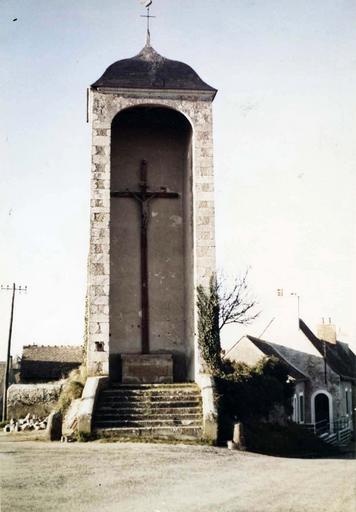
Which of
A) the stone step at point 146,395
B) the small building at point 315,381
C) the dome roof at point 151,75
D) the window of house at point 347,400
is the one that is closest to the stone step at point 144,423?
the stone step at point 146,395

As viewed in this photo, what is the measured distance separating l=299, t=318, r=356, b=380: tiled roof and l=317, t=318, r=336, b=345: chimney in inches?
11.5

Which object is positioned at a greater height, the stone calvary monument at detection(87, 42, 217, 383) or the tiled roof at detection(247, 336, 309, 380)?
the stone calvary monument at detection(87, 42, 217, 383)

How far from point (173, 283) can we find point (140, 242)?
1431 mm

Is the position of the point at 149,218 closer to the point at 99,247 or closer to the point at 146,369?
the point at 99,247

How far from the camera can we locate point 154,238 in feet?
53.2

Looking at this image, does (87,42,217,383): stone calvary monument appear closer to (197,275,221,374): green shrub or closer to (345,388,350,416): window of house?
(197,275,221,374): green shrub

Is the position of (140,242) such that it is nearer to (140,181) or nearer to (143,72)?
(140,181)

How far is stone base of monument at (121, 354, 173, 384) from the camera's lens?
14773mm

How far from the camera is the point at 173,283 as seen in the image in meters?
16.1

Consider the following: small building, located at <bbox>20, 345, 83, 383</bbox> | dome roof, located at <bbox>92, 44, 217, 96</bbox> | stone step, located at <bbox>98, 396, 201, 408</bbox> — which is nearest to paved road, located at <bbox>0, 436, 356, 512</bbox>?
stone step, located at <bbox>98, 396, 201, 408</bbox>

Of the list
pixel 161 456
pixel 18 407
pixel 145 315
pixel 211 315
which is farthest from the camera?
pixel 18 407

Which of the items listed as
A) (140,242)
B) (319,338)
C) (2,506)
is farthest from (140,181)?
(319,338)

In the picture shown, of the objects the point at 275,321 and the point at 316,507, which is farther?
the point at 275,321

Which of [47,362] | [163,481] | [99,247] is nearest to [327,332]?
[47,362]
